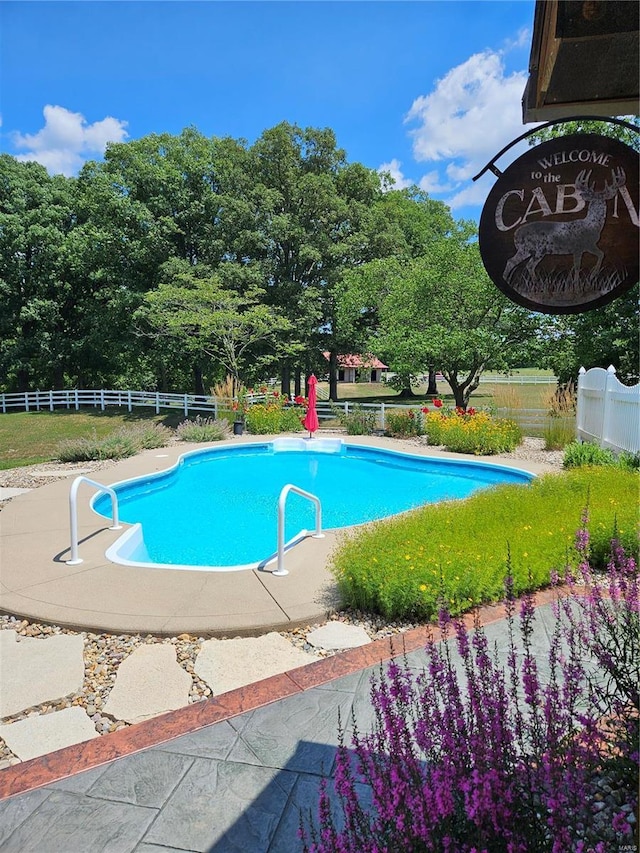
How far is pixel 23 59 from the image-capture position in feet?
13.5

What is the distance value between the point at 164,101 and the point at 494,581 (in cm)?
479

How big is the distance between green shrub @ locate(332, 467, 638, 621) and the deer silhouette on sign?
1622 mm

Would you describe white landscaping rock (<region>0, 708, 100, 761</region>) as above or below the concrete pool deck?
below

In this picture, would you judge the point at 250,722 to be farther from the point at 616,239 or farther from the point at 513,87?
the point at 513,87

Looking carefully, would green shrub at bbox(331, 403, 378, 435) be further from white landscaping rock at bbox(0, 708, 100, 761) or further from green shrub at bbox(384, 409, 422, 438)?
white landscaping rock at bbox(0, 708, 100, 761)

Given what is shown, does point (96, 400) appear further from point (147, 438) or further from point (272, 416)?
point (147, 438)

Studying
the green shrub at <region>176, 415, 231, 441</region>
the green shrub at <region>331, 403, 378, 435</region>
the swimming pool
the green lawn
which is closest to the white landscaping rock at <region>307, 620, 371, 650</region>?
the swimming pool

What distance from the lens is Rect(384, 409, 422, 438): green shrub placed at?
48.1 feet

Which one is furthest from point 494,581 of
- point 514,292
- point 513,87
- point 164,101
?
point 164,101

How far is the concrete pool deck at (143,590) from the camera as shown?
3.89 meters

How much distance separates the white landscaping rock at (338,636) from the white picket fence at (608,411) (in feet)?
23.1

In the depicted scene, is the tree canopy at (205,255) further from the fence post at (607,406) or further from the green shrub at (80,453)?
the green shrub at (80,453)

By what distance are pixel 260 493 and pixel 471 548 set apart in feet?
19.5

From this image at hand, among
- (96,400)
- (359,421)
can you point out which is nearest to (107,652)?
(359,421)
